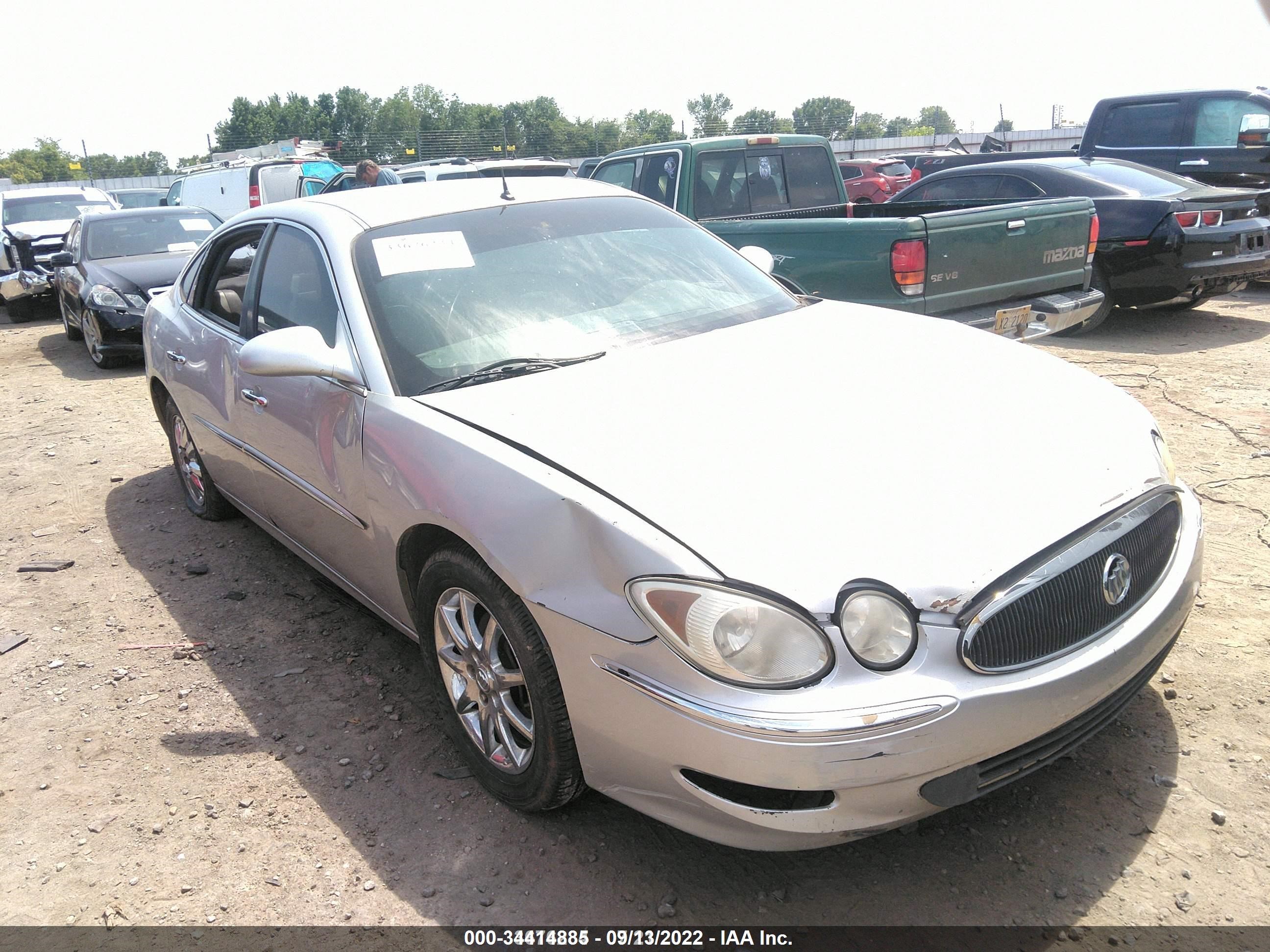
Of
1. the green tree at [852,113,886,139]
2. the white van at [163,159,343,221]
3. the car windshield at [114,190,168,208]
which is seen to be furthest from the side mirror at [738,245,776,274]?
the green tree at [852,113,886,139]

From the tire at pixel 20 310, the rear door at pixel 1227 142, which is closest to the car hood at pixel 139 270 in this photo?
the tire at pixel 20 310

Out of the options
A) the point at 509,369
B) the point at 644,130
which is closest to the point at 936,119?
the point at 644,130

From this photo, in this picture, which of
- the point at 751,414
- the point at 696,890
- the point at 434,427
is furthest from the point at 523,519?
the point at 696,890

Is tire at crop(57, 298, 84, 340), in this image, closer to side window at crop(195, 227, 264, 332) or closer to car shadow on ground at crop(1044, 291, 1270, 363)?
side window at crop(195, 227, 264, 332)

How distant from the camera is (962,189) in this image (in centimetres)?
915

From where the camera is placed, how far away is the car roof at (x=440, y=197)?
3.43 m

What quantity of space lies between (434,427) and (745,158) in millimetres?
6042

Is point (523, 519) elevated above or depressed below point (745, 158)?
below

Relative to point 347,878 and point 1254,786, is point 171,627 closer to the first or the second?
point 347,878

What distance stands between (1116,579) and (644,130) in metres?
61.2

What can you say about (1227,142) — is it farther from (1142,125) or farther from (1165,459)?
(1165,459)

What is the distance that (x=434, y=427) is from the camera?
2.64 meters

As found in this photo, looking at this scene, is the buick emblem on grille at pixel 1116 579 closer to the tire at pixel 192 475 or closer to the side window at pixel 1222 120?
the tire at pixel 192 475

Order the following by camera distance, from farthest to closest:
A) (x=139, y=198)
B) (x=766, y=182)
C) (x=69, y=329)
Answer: (x=139, y=198)
(x=69, y=329)
(x=766, y=182)
